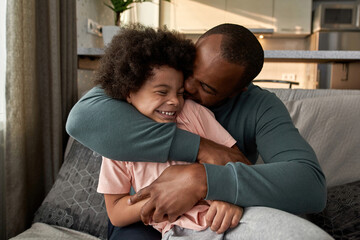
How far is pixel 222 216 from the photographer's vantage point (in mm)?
692

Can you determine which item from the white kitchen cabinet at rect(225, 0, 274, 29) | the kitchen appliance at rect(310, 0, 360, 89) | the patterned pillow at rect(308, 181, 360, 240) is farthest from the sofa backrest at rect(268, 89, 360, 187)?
the white kitchen cabinet at rect(225, 0, 274, 29)

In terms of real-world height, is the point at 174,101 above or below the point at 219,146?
above

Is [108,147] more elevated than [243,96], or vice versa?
[243,96]

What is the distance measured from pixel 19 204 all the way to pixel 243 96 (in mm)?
1230

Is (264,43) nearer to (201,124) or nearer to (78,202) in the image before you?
(78,202)

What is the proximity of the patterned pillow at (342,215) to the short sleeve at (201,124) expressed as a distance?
0.50 metres

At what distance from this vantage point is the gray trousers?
571 millimetres

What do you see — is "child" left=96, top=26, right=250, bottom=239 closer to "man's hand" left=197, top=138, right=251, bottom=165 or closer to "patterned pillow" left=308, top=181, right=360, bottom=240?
"man's hand" left=197, top=138, right=251, bottom=165

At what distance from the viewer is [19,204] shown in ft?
4.94

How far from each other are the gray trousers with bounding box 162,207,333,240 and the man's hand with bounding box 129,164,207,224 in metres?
0.06

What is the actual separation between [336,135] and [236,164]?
2.85ft

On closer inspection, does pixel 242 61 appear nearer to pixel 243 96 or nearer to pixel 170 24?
pixel 243 96

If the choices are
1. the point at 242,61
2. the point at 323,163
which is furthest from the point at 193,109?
the point at 323,163

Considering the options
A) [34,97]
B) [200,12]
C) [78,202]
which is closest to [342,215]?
[78,202]
